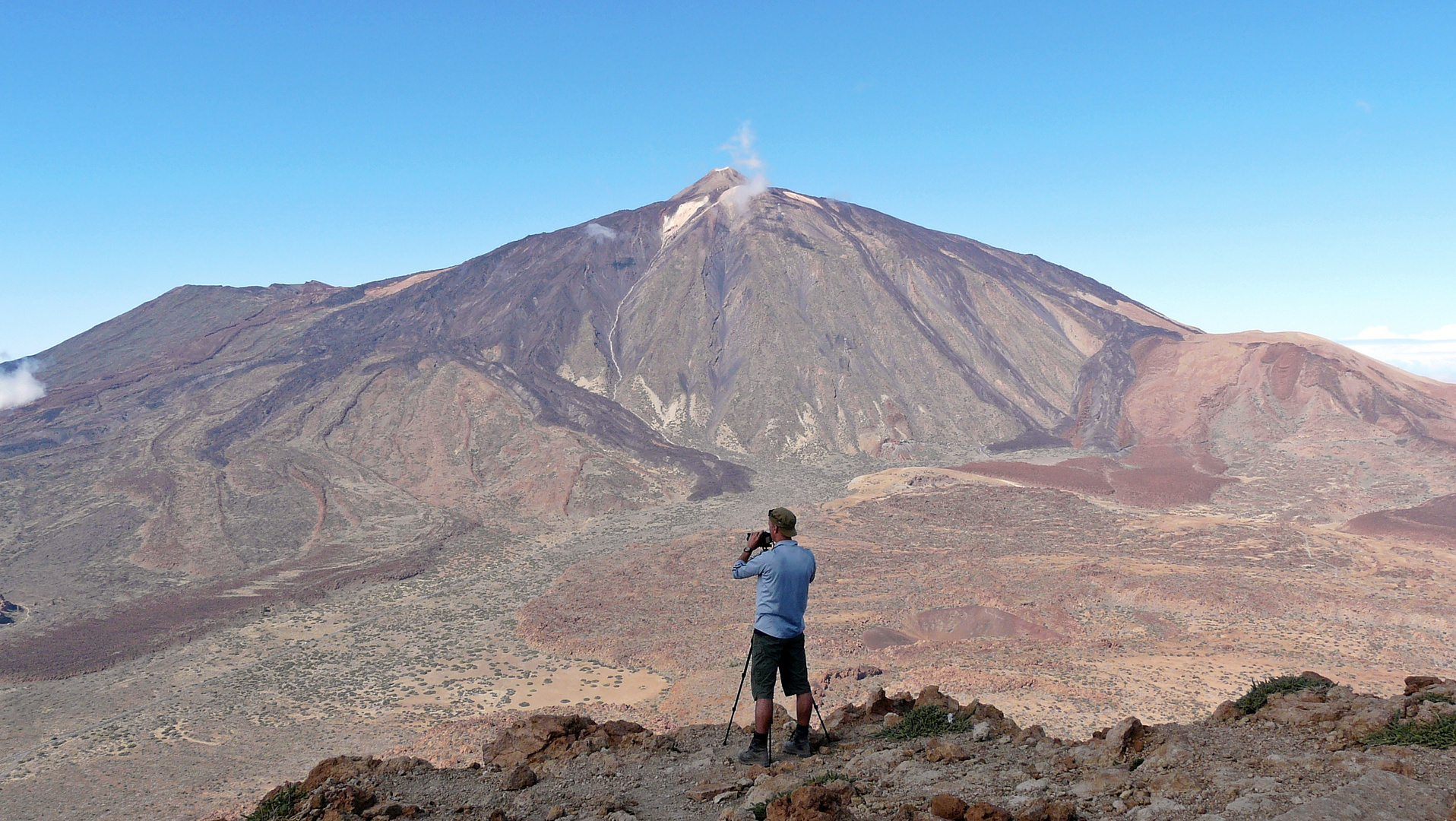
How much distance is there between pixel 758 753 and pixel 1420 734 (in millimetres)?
4318

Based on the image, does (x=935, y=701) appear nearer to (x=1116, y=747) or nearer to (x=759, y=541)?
(x=1116, y=747)

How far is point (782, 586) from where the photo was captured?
5.57m

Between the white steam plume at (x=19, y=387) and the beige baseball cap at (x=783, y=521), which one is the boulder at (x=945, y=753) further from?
the white steam plume at (x=19, y=387)

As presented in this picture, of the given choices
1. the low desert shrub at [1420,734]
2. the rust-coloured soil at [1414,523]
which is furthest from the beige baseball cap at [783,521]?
the rust-coloured soil at [1414,523]

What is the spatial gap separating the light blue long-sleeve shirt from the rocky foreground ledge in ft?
3.08

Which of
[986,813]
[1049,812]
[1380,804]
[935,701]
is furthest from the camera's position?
[935,701]

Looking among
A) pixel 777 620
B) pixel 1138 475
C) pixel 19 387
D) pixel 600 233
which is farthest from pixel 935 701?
pixel 19 387

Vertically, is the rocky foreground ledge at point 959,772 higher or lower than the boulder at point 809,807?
lower

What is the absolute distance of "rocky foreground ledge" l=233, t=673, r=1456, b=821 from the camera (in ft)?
14.0

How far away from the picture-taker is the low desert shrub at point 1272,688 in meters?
6.88

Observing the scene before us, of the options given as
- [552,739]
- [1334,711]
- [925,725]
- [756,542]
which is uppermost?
[756,542]

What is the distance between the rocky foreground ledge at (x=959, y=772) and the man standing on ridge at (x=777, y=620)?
360 millimetres

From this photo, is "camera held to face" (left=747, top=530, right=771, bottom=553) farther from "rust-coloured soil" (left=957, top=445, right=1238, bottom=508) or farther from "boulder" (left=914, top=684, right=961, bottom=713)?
"rust-coloured soil" (left=957, top=445, right=1238, bottom=508)

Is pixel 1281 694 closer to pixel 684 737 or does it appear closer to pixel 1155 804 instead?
pixel 1155 804
